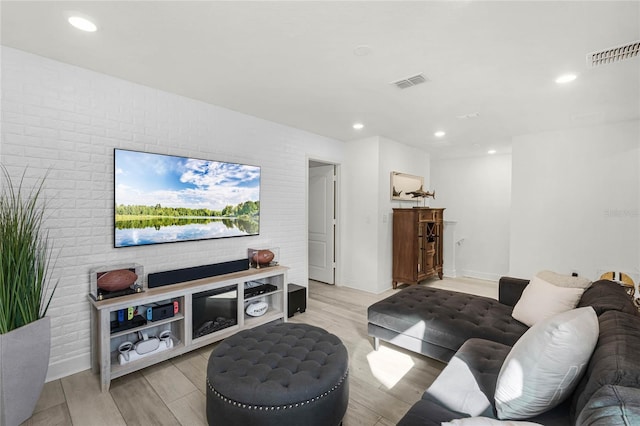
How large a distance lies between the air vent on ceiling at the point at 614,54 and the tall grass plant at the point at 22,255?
4138mm

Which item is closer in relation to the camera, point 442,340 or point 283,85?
point 442,340

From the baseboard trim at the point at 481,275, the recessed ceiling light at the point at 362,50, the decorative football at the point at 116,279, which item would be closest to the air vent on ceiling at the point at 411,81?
the recessed ceiling light at the point at 362,50

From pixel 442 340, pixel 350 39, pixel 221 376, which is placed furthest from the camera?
pixel 442 340

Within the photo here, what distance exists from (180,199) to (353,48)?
2093mm

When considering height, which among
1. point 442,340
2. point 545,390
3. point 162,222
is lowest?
point 442,340

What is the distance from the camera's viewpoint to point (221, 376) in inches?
64.2

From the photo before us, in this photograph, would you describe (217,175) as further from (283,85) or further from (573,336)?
(573,336)

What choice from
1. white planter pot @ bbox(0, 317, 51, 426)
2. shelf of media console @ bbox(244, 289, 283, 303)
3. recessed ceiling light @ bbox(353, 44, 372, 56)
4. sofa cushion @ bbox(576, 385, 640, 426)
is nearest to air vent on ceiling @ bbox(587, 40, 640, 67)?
recessed ceiling light @ bbox(353, 44, 372, 56)

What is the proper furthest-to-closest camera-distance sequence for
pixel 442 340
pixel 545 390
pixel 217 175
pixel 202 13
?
pixel 217 175 → pixel 442 340 → pixel 202 13 → pixel 545 390

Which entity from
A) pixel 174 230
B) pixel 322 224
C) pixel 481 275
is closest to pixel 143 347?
pixel 174 230

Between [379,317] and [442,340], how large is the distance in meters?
0.58

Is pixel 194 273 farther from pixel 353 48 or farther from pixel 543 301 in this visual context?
pixel 543 301

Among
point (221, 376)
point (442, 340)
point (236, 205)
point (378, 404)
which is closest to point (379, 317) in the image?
point (442, 340)

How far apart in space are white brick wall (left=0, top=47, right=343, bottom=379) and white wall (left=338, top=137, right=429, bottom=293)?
245cm
